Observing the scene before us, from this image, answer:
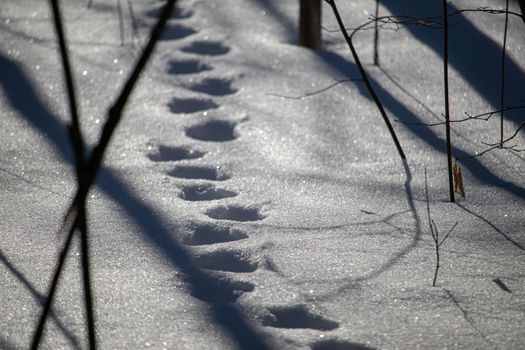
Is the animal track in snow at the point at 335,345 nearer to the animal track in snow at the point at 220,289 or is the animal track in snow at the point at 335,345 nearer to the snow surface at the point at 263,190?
the snow surface at the point at 263,190

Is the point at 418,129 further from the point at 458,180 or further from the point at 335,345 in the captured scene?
the point at 335,345

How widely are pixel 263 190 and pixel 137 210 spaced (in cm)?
47

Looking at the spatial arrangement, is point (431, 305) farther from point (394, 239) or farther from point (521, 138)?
point (521, 138)

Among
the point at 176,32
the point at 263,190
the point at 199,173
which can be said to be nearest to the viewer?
the point at 263,190

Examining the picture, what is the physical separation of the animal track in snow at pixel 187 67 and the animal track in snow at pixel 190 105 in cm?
32

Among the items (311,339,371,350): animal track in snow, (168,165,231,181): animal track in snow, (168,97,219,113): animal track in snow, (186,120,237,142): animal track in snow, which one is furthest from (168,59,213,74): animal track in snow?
(311,339,371,350): animal track in snow

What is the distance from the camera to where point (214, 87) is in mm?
2834

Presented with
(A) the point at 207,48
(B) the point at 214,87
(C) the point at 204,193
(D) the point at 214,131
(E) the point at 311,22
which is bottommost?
(C) the point at 204,193

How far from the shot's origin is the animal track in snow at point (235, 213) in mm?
1958

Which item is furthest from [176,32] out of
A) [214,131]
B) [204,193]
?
[204,193]

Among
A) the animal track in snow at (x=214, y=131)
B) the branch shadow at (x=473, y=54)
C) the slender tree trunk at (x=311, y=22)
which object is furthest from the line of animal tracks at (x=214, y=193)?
the branch shadow at (x=473, y=54)

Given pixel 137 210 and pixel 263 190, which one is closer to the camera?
pixel 137 210

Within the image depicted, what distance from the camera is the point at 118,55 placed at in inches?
123

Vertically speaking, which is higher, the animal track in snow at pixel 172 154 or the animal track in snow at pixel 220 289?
the animal track in snow at pixel 172 154
